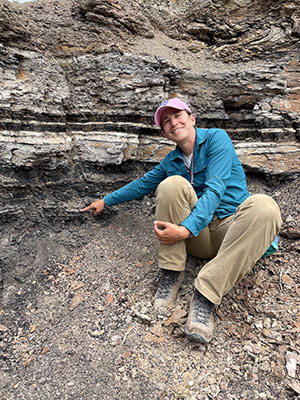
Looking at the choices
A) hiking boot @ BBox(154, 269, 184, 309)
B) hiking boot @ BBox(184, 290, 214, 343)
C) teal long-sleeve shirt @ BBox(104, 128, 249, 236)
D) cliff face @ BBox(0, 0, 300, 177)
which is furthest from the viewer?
cliff face @ BBox(0, 0, 300, 177)

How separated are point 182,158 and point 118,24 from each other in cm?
238

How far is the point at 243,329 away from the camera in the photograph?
7.61ft

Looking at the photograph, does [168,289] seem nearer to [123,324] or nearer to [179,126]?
[123,324]

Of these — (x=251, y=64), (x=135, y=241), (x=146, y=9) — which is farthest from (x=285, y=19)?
(x=135, y=241)

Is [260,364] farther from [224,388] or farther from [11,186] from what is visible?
[11,186]

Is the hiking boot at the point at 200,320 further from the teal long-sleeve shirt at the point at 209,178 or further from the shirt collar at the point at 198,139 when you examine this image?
the shirt collar at the point at 198,139

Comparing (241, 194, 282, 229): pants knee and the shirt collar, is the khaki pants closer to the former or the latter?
(241, 194, 282, 229): pants knee

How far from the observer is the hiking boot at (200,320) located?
7.09 feet

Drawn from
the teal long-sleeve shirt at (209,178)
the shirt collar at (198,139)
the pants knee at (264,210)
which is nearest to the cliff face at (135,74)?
the teal long-sleeve shirt at (209,178)

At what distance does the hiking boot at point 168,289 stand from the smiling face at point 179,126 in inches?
47.5

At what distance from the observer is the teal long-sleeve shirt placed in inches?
94.0

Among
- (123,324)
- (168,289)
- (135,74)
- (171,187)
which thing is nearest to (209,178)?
(171,187)

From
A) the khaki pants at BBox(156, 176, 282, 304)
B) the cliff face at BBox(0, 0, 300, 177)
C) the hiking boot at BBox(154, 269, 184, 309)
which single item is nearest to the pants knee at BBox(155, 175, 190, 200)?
the khaki pants at BBox(156, 176, 282, 304)

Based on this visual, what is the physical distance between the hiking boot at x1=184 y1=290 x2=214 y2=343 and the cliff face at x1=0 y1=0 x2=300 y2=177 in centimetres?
211
